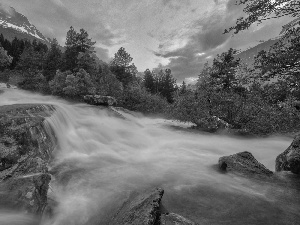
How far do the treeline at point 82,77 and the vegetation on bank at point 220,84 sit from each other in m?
0.14

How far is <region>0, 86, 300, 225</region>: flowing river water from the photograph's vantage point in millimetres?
5051

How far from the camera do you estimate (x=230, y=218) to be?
4.75m

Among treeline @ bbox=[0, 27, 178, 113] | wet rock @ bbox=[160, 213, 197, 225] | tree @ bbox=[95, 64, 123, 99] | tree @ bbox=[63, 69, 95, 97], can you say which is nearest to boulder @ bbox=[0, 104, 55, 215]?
wet rock @ bbox=[160, 213, 197, 225]

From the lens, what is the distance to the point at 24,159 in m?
6.39

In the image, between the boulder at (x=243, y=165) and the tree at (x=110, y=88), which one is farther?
the tree at (x=110, y=88)

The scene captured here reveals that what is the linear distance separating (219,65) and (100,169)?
28.2 metres

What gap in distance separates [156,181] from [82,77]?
1066 inches

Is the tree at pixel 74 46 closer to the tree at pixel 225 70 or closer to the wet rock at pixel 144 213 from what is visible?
the tree at pixel 225 70

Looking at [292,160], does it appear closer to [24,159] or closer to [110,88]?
[24,159]

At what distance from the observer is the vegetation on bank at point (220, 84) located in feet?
20.8

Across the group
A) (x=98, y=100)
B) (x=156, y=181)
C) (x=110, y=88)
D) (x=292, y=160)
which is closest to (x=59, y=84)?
(x=110, y=88)

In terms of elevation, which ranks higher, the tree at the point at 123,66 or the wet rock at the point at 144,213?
the tree at the point at 123,66

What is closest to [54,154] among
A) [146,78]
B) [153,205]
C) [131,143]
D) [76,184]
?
[76,184]

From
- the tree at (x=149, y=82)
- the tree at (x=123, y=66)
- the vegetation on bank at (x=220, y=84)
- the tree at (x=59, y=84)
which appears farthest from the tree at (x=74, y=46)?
the tree at (x=149, y=82)
